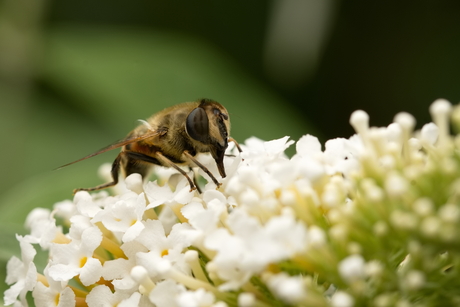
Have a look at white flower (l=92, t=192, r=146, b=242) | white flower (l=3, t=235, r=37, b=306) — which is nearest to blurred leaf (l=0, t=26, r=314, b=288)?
white flower (l=3, t=235, r=37, b=306)

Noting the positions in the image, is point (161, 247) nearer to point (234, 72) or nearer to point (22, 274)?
point (22, 274)

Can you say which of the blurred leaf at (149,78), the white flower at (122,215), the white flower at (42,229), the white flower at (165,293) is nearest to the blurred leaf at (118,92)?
the blurred leaf at (149,78)

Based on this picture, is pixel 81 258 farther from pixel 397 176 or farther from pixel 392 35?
pixel 392 35

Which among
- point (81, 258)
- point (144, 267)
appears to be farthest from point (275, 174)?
point (81, 258)

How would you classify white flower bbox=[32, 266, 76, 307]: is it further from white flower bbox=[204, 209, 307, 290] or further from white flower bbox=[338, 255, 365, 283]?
white flower bbox=[338, 255, 365, 283]

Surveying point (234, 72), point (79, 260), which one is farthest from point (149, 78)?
point (79, 260)

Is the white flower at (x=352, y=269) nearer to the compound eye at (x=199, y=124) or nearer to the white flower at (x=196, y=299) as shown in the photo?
the white flower at (x=196, y=299)
